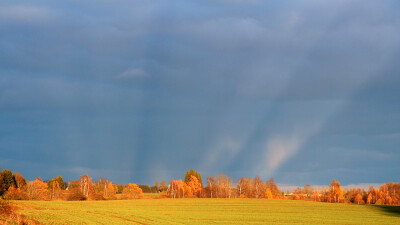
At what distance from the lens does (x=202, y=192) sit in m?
199

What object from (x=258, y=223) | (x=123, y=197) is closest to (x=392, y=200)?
(x=123, y=197)

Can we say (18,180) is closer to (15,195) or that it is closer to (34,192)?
(34,192)

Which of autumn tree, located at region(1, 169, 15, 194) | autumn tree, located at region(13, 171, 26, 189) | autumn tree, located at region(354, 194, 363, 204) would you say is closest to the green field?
autumn tree, located at region(1, 169, 15, 194)

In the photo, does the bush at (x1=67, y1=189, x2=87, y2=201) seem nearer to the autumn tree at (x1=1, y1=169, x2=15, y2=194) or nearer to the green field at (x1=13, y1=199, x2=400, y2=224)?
the autumn tree at (x1=1, y1=169, x2=15, y2=194)

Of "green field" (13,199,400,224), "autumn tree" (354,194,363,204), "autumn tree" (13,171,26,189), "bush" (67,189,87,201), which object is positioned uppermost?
"autumn tree" (13,171,26,189)

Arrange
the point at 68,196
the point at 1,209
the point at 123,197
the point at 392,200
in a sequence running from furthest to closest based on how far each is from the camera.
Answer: the point at 392,200
the point at 123,197
the point at 68,196
the point at 1,209

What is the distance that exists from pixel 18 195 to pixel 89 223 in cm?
9391

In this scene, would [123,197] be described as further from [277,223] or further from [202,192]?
[277,223]

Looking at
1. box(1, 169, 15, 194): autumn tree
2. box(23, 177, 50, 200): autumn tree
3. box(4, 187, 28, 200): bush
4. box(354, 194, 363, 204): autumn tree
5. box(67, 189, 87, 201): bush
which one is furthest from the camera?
box(354, 194, 363, 204): autumn tree

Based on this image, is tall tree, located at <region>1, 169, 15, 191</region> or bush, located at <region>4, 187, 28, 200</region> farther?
tall tree, located at <region>1, 169, 15, 191</region>

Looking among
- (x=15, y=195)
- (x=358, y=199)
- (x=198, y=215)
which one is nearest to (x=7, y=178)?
(x=15, y=195)

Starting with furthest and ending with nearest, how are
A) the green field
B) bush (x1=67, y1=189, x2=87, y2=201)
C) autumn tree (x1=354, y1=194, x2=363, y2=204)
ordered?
autumn tree (x1=354, y1=194, x2=363, y2=204) → bush (x1=67, y1=189, x2=87, y2=201) → the green field

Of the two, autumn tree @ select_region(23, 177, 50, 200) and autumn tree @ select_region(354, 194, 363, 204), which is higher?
autumn tree @ select_region(23, 177, 50, 200)

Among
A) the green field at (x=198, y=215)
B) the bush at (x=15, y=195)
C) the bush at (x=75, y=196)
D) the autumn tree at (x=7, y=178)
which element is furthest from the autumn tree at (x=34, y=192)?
the green field at (x=198, y=215)
